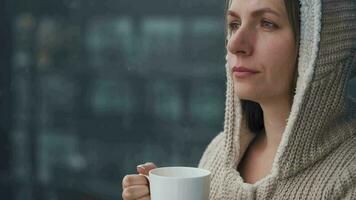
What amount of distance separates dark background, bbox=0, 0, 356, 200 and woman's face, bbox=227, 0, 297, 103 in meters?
0.63

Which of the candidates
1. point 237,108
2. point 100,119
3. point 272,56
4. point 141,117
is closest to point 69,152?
point 100,119

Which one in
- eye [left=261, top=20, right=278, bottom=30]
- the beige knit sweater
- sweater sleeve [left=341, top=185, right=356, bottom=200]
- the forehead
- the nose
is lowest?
sweater sleeve [left=341, top=185, right=356, bottom=200]

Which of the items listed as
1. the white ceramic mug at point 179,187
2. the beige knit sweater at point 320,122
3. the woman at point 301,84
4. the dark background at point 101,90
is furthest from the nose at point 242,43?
the dark background at point 101,90

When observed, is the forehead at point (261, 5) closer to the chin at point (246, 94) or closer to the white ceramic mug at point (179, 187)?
the chin at point (246, 94)

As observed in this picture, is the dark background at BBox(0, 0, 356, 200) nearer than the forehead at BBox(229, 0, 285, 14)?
No

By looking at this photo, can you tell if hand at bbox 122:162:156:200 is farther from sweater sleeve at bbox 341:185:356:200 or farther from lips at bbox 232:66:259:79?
sweater sleeve at bbox 341:185:356:200

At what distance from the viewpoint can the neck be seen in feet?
4.63

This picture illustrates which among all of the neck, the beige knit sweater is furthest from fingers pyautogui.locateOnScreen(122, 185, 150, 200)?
the neck

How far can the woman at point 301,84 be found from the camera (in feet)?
4.23

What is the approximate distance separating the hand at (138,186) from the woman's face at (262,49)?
10.7 inches

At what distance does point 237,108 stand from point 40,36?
3.52ft

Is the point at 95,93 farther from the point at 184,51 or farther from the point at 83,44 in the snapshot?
the point at 184,51

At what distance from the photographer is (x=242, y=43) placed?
4.32 ft

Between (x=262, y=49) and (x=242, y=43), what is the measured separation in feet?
0.15
